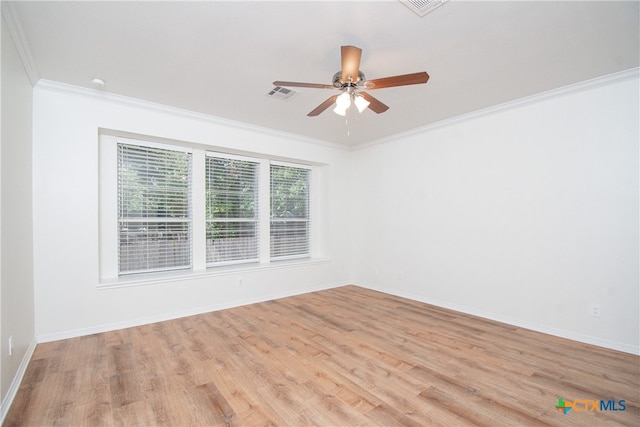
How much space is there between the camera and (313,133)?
491 cm

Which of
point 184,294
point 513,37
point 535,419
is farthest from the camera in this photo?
point 184,294

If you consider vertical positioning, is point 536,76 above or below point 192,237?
above

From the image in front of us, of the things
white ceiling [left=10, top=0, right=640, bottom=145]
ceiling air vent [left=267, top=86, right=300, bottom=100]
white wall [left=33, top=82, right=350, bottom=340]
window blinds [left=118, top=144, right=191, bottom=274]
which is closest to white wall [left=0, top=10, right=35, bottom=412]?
white wall [left=33, top=82, right=350, bottom=340]

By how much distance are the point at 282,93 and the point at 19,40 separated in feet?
7.09

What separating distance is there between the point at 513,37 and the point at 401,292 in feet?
12.2

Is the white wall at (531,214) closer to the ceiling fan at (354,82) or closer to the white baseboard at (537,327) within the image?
the white baseboard at (537,327)

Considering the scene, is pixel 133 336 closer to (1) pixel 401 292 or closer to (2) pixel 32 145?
(2) pixel 32 145

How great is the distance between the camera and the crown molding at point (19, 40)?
2006 millimetres

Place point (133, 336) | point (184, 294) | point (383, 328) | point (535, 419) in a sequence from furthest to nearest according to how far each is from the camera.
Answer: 1. point (184, 294)
2. point (383, 328)
3. point (133, 336)
4. point (535, 419)

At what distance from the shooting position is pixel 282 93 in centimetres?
334

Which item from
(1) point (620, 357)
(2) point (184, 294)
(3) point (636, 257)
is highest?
(3) point (636, 257)

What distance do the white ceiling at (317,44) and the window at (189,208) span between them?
954 mm

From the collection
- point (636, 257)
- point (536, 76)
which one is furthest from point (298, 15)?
point (636, 257)

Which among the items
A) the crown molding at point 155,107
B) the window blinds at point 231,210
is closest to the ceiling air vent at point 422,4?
the crown molding at point 155,107
